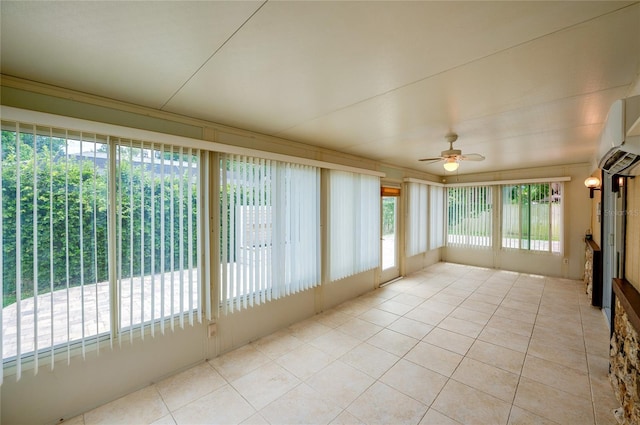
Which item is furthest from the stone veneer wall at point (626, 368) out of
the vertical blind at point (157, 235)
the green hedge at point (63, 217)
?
the green hedge at point (63, 217)

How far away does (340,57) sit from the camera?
4.76ft

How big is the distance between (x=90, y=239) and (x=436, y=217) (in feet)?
21.7

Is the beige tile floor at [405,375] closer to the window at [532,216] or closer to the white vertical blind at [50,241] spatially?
the white vertical blind at [50,241]

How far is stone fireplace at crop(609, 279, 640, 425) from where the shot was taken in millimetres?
1594

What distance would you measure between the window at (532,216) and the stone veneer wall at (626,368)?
3.90m

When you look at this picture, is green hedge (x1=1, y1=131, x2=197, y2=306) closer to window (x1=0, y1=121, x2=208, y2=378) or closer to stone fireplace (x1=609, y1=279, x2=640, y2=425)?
window (x1=0, y1=121, x2=208, y2=378)

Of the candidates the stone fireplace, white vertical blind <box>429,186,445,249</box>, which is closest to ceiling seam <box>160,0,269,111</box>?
the stone fireplace

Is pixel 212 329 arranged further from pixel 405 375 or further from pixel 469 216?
pixel 469 216

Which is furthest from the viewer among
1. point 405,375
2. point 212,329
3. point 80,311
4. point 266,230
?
point 266,230

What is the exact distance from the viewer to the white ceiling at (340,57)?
3.65ft

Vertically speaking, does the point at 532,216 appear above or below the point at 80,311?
above

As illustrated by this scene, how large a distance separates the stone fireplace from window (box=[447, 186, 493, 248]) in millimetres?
4203

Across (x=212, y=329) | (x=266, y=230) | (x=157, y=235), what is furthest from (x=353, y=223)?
(x=157, y=235)

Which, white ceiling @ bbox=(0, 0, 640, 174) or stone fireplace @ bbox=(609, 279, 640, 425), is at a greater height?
white ceiling @ bbox=(0, 0, 640, 174)
